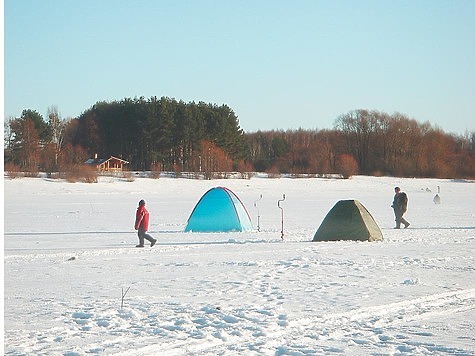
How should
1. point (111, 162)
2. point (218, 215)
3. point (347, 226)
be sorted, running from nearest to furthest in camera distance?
point (347, 226)
point (218, 215)
point (111, 162)

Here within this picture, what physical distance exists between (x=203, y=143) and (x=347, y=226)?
198ft

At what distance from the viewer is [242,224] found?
23.0 metres

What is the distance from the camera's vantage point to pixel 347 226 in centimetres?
1970

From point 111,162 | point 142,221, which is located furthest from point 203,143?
point 142,221

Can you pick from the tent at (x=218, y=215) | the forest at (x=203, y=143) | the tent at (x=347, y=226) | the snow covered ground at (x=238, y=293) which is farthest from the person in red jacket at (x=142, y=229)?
the forest at (x=203, y=143)

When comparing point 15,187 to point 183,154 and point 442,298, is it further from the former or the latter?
point 442,298

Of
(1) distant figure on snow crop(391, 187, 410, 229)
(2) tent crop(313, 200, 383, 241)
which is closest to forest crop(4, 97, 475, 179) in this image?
(1) distant figure on snow crop(391, 187, 410, 229)

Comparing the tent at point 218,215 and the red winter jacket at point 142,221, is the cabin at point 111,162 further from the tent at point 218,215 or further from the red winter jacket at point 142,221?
the red winter jacket at point 142,221

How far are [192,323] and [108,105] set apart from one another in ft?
286

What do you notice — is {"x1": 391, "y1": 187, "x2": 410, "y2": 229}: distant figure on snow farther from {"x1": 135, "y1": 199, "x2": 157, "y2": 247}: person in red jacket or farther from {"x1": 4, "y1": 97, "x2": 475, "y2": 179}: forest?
{"x1": 4, "y1": 97, "x2": 475, "y2": 179}: forest

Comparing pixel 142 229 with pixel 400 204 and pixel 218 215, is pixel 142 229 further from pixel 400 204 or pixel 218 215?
pixel 400 204

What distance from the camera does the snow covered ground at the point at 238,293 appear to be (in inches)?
321

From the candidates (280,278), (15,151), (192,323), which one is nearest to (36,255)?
(280,278)

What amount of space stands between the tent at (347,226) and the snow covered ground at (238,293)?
702 millimetres
